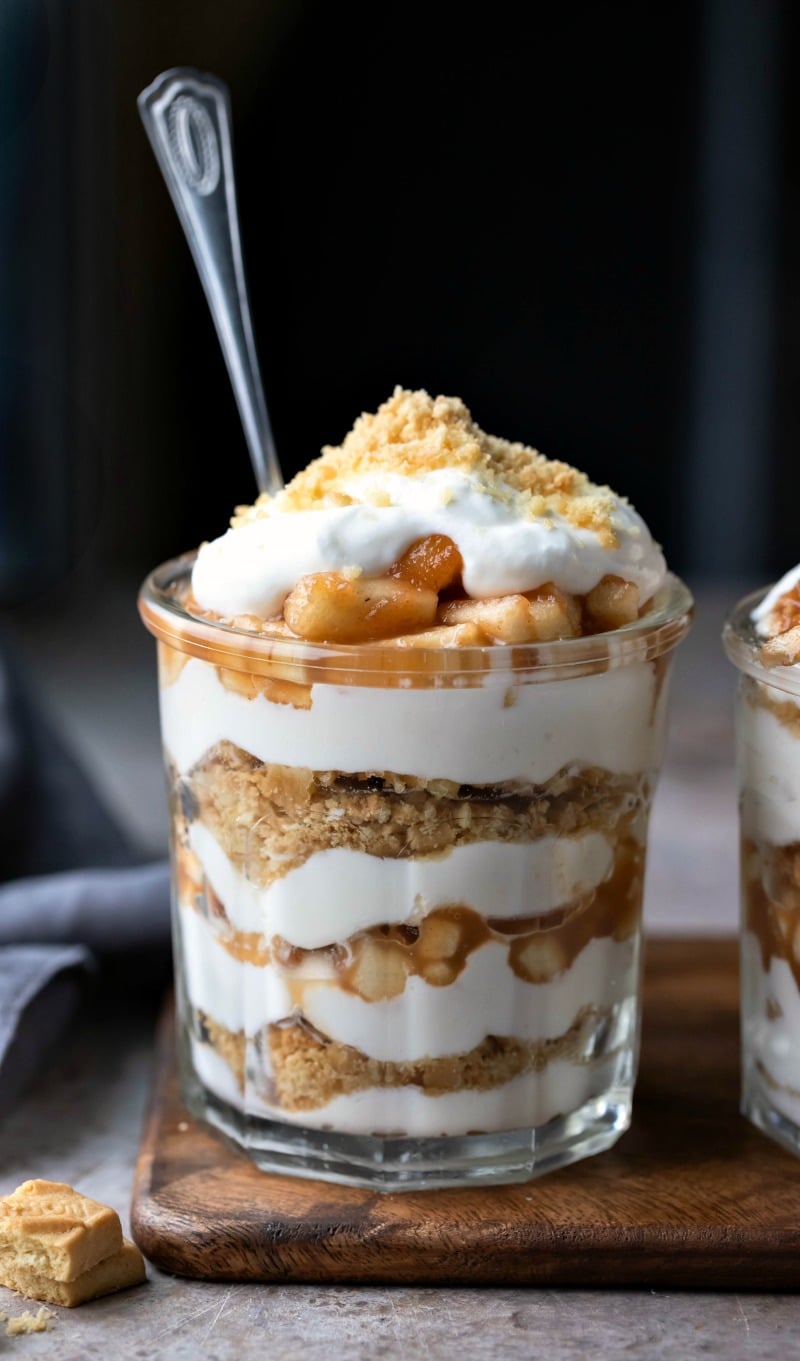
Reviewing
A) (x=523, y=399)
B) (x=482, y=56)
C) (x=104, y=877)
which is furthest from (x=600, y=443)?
(x=104, y=877)

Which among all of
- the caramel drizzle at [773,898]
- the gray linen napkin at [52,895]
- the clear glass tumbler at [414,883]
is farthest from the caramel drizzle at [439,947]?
the gray linen napkin at [52,895]

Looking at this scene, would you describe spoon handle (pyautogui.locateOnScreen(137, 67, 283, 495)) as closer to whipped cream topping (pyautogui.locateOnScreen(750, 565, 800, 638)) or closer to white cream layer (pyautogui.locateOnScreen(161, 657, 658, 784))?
white cream layer (pyautogui.locateOnScreen(161, 657, 658, 784))

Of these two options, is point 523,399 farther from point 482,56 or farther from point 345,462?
point 345,462

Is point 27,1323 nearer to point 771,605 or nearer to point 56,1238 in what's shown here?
point 56,1238

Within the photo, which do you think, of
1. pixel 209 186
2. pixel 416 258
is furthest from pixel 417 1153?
pixel 416 258

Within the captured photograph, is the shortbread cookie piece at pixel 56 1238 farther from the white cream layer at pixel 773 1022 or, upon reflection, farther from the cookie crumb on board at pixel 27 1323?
the white cream layer at pixel 773 1022

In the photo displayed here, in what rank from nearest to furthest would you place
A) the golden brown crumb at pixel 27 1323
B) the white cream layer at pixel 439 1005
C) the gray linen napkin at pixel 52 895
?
the golden brown crumb at pixel 27 1323 < the white cream layer at pixel 439 1005 < the gray linen napkin at pixel 52 895

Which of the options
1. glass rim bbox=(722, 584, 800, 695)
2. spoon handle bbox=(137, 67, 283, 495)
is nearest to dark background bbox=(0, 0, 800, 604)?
spoon handle bbox=(137, 67, 283, 495)
